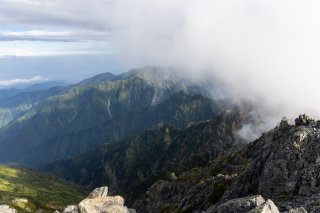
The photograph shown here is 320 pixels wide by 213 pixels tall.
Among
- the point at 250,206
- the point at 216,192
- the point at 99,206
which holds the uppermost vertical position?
the point at 250,206

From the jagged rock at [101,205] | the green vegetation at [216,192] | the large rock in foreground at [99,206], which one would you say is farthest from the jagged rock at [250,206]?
the jagged rock at [101,205]

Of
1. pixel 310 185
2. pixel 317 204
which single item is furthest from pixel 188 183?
pixel 317 204

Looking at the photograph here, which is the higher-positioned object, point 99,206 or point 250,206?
point 250,206

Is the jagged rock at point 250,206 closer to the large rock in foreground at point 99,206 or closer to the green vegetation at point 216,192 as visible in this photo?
the green vegetation at point 216,192

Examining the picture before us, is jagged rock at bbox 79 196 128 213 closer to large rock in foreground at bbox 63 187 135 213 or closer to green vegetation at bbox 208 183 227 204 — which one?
large rock in foreground at bbox 63 187 135 213

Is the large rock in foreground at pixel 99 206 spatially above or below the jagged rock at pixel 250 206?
below

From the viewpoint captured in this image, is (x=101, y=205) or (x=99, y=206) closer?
(x=99, y=206)

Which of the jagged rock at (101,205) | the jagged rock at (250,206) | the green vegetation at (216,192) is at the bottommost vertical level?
the jagged rock at (101,205)

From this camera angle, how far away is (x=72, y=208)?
106938 mm

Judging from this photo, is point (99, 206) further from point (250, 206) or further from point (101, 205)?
point (250, 206)

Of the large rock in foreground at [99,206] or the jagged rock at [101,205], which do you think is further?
the jagged rock at [101,205]

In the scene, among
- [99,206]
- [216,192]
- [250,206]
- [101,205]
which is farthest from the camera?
[216,192]

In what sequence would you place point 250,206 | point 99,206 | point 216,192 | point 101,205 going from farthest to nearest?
point 216,192 → point 101,205 → point 99,206 → point 250,206

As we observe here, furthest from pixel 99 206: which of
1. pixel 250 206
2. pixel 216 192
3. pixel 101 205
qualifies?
pixel 250 206
